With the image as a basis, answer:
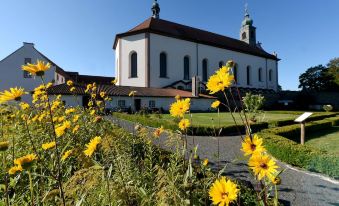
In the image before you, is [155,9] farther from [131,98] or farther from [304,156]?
[304,156]

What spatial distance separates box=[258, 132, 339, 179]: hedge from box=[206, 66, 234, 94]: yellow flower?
539 centimetres

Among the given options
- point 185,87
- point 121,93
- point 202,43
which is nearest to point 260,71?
point 202,43

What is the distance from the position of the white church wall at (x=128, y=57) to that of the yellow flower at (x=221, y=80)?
31.3 m

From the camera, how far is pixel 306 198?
14.7 feet

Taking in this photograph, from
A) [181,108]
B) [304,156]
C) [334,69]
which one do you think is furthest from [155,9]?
[181,108]

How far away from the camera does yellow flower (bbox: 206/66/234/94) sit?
1559mm

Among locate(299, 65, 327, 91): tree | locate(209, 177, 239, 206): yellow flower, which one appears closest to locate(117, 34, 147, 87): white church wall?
locate(209, 177, 239, 206): yellow flower

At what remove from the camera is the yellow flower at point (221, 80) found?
1559mm

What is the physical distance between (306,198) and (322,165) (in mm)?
1982

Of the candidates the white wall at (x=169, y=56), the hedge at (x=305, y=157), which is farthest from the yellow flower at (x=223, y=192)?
the white wall at (x=169, y=56)

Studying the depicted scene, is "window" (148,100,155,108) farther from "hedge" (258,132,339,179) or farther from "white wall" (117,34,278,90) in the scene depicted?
"hedge" (258,132,339,179)

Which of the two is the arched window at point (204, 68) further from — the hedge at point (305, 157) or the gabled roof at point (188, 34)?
the hedge at point (305, 157)

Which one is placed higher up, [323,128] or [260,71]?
[260,71]

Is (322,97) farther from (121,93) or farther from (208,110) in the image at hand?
(121,93)
